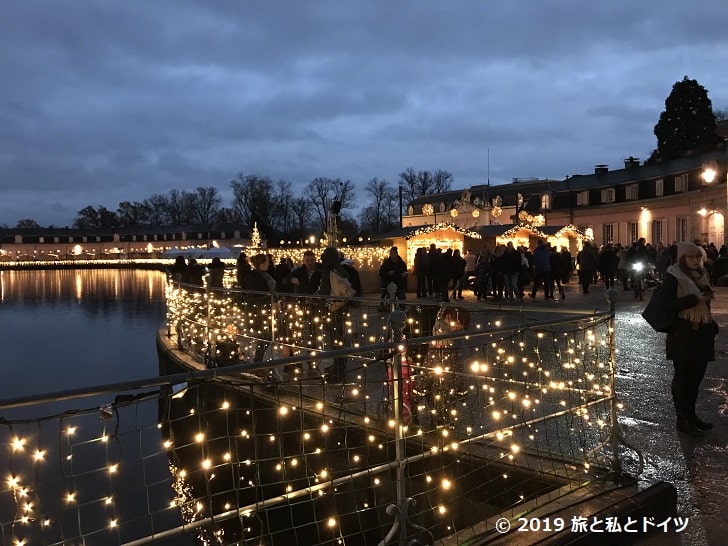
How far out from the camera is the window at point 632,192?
4806cm

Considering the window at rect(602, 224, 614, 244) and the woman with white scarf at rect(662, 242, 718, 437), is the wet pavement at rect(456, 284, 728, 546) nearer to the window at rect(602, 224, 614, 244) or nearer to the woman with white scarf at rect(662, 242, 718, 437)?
the woman with white scarf at rect(662, 242, 718, 437)

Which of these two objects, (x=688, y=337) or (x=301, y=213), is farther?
(x=301, y=213)

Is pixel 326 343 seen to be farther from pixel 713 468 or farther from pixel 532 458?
pixel 713 468

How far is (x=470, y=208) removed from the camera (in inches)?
1459

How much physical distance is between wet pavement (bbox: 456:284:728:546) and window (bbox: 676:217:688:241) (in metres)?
37.4

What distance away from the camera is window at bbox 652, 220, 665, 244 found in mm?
45688

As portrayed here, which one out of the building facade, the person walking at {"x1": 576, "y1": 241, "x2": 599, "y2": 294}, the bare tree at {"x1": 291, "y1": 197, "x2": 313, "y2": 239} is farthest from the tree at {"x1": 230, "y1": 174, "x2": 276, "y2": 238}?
the person walking at {"x1": 576, "y1": 241, "x2": 599, "y2": 294}

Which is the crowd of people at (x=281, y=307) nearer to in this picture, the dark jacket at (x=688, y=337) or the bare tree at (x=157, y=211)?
the dark jacket at (x=688, y=337)

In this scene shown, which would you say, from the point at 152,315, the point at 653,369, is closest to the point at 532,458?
the point at 653,369

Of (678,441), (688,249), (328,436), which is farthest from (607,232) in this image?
(328,436)

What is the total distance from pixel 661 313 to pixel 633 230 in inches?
1874

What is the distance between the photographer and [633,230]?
48.8 m

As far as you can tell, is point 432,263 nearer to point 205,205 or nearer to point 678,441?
point 678,441

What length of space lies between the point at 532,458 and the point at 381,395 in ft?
7.57
